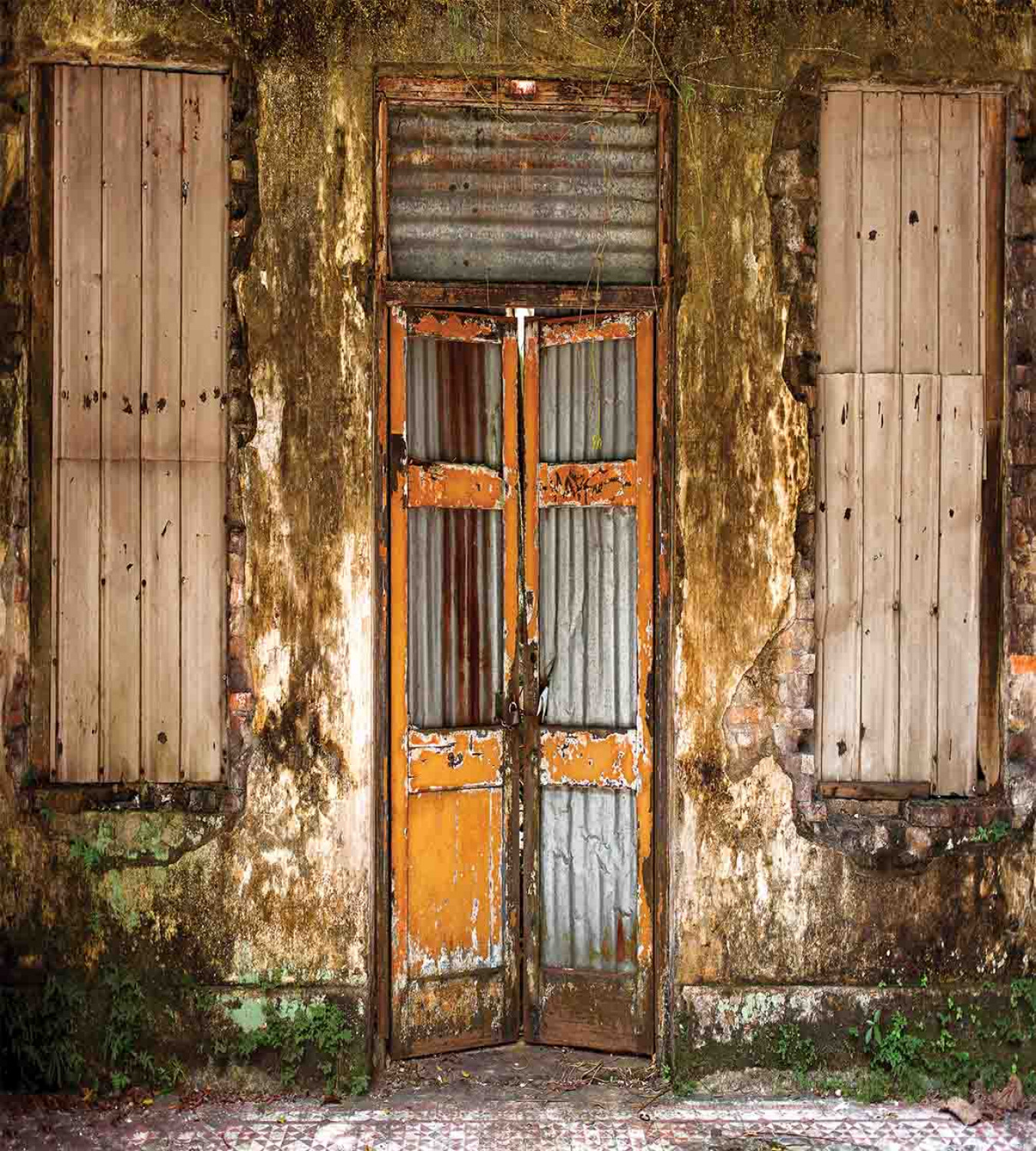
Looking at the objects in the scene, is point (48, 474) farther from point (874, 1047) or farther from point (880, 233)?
point (874, 1047)

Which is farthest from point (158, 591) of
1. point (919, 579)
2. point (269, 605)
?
point (919, 579)

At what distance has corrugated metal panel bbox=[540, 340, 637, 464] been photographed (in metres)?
4.25

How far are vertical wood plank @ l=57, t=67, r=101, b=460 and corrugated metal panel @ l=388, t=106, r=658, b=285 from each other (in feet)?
3.67

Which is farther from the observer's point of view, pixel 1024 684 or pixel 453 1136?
pixel 1024 684

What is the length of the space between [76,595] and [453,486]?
1.48m

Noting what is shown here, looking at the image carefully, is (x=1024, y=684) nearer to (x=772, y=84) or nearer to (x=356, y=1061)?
(x=772, y=84)

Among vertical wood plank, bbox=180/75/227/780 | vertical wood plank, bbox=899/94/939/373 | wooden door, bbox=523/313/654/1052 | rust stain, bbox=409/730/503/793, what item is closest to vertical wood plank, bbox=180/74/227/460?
vertical wood plank, bbox=180/75/227/780

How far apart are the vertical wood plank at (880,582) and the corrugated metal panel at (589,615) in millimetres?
901

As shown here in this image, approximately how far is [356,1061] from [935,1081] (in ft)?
7.21

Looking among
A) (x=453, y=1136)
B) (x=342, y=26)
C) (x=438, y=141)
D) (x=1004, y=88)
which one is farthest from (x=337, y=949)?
(x=1004, y=88)

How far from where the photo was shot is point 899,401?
416 centimetres

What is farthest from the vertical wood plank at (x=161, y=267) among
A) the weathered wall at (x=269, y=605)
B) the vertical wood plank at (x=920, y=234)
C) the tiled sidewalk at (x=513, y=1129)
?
the vertical wood plank at (x=920, y=234)

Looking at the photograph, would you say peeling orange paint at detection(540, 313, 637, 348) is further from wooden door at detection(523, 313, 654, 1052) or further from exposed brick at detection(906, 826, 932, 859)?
exposed brick at detection(906, 826, 932, 859)

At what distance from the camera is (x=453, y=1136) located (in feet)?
12.3
